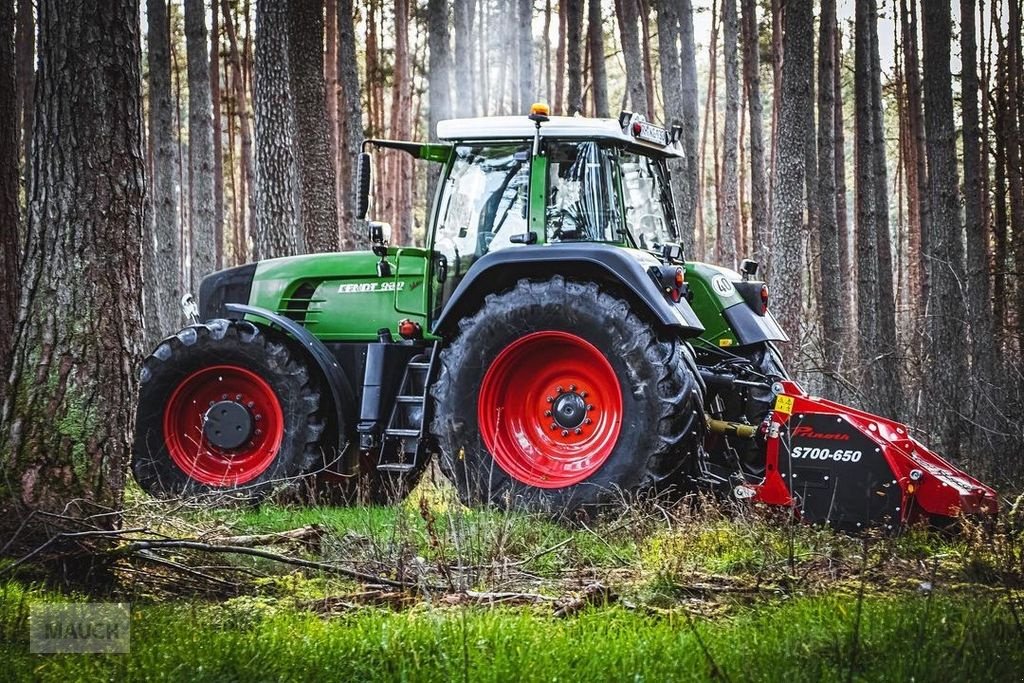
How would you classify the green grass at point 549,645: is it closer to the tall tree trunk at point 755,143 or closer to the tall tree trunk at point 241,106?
the tall tree trunk at point 755,143

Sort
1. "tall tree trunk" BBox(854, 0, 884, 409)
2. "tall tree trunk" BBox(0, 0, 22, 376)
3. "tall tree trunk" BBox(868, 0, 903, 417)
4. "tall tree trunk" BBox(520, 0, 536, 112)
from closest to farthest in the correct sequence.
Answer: "tall tree trunk" BBox(0, 0, 22, 376)
"tall tree trunk" BBox(868, 0, 903, 417)
"tall tree trunk" BBox(854, 0, 884, 409)
"tall tree trunk" BBox(520, 0, 536, 112)

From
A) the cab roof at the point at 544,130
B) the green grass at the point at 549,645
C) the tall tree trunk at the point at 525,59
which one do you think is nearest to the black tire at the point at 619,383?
the cab roof at the point at 544,130

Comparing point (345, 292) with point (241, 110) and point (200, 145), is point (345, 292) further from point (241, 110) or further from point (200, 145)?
point (241, 110)

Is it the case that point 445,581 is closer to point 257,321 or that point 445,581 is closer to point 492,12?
point 257,321

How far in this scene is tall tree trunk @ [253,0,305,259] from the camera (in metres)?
11.4

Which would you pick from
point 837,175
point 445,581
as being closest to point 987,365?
point 445,581

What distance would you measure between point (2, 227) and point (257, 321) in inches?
82.2

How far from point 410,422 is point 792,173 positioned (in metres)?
7.18

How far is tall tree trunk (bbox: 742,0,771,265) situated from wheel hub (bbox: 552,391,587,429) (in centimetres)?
1362

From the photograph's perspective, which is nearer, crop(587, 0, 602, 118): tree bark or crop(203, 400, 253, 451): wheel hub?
crop(203, 400, 253, 451): wheel hub

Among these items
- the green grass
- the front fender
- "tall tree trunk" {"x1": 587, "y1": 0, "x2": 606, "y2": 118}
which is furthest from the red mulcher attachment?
"tall tree trunk" {"x1": 587, "y1": 0, "x2": 606, "y2": 118}

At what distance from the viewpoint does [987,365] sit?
9.35 m

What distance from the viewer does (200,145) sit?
18.4 m

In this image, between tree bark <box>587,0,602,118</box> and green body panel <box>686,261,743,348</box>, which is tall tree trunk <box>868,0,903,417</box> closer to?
green body panel <box>686,261,743,348</box>
